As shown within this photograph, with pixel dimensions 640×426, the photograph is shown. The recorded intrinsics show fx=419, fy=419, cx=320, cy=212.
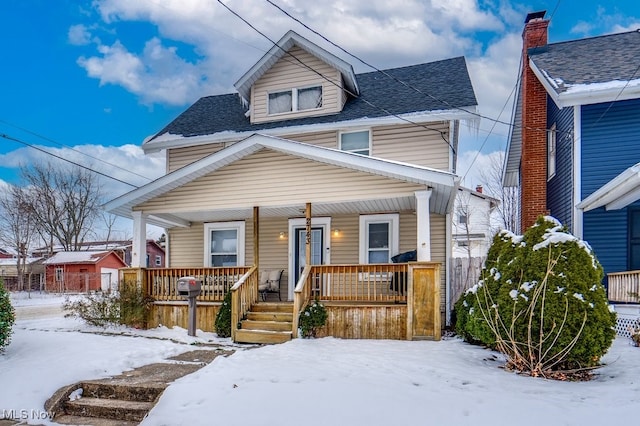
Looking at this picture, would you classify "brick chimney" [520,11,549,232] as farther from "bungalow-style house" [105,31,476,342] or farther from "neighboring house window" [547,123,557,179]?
"bungalow-style house" [105,31,476,342]

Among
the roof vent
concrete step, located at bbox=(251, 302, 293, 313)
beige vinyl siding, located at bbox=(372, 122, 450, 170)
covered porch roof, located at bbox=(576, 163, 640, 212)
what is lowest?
concrete step, located at bbox=(251, 302, 293, 313)

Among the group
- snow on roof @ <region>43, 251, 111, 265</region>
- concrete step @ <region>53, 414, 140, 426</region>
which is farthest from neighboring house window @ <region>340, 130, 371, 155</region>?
snow on roof @ <region>43, 251, 111, 265</region>

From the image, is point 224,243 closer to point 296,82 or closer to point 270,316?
point 270,316

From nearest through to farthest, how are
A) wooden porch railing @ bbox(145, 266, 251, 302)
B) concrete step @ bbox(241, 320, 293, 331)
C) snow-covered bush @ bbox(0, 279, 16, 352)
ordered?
snow-covered bush @ bbox(0, 279, 16, 352)
concrete step @ bbox(241, 320, 293, 331)
wooden porch railing @ bbox(145, 266, 251, 302)

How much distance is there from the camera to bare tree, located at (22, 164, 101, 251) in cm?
3350

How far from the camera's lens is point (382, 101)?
37.9 feet

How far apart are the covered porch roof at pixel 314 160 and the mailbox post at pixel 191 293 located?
1.75m

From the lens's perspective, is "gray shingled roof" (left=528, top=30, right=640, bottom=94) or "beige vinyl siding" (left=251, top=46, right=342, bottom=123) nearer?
"gray shingled roof" (left=528, top=30, right=640, bottom=94)

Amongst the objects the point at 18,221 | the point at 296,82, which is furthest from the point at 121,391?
the point at 18,221

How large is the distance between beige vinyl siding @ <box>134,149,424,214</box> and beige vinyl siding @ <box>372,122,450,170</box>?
2.63 meters

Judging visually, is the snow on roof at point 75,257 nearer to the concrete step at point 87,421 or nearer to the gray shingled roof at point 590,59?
the concrete step at point 87,421

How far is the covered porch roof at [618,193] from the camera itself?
7234 mm

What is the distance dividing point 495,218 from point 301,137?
22.3 m

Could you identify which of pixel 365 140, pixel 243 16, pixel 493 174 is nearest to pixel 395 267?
pixel 365 140
